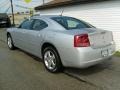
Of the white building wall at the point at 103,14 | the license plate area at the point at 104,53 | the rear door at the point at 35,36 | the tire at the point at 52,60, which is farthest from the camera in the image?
the white building wall at the point at 103,14

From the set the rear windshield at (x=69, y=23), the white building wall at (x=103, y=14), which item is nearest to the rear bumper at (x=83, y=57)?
the rear windshield at (x=69, y=23)

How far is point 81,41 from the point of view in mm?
5164

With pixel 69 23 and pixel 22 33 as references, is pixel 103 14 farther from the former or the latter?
pixel 22 33

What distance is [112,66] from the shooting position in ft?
21.3

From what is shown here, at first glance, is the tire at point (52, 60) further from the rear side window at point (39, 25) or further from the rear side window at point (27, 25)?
the rear side window at point (27, 25)

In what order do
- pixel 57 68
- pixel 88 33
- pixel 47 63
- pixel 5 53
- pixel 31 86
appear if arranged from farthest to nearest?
1. pixel 5 53
2. pixel 47 63
3. pixel 57 68
4. pixel 88 33
5. pixel 31 86

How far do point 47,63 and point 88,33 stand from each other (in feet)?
5.08

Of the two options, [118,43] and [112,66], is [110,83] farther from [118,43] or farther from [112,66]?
[118,43]

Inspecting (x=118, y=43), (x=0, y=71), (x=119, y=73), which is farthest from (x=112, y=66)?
(x=0, y=71)

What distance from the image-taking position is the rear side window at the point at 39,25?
21.3 feet

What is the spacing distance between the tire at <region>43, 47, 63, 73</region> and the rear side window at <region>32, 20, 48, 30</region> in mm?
755

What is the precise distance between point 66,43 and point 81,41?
38cm

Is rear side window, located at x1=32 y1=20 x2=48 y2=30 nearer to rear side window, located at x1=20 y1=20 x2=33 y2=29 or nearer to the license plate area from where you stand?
rear side window, located at x1=20 y1=20 x2=33 y2=29

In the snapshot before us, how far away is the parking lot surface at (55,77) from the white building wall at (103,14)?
7.03ft
